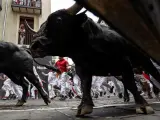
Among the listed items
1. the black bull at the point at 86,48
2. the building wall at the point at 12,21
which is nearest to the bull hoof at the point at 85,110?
the black bull at the point at 86,48

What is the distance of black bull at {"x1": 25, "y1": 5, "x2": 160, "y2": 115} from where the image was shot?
2982mm

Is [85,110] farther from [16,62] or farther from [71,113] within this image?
[16,62]

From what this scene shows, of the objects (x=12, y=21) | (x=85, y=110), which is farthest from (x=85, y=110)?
(x=12, y=21)

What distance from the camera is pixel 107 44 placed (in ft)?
10.9

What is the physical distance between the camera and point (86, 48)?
11.0ft

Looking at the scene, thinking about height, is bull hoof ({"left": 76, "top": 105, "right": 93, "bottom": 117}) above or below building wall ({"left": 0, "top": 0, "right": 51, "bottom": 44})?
below

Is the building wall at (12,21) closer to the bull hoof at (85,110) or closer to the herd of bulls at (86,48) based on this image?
the herd of bulls at (86,48)

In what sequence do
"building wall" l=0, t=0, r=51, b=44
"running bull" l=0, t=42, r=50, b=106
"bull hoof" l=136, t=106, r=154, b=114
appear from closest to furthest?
"bull hoof" l=136, t=106, r=154, b=114 < "running bull" l=0, t=42, r=50, b=106 < "building wall" l=0, t=0, r=51, b=44

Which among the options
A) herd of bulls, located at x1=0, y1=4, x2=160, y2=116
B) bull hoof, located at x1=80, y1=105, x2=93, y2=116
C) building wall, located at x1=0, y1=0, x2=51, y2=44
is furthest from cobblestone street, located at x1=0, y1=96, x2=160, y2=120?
building wall, located at x1=0, y1=0, x2=51, y2=44

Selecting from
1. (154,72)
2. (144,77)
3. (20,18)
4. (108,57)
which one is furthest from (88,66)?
(20,18)

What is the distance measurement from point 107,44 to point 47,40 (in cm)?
88

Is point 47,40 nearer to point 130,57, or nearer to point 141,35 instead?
point 130,57

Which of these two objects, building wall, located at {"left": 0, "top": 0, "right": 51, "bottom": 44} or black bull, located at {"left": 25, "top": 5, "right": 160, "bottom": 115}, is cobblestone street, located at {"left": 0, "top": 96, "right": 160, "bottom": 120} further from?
building wall, located at {"left": 0, "top": 0, "right": 51, "bottom": 44}

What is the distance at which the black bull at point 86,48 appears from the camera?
2982 mm
